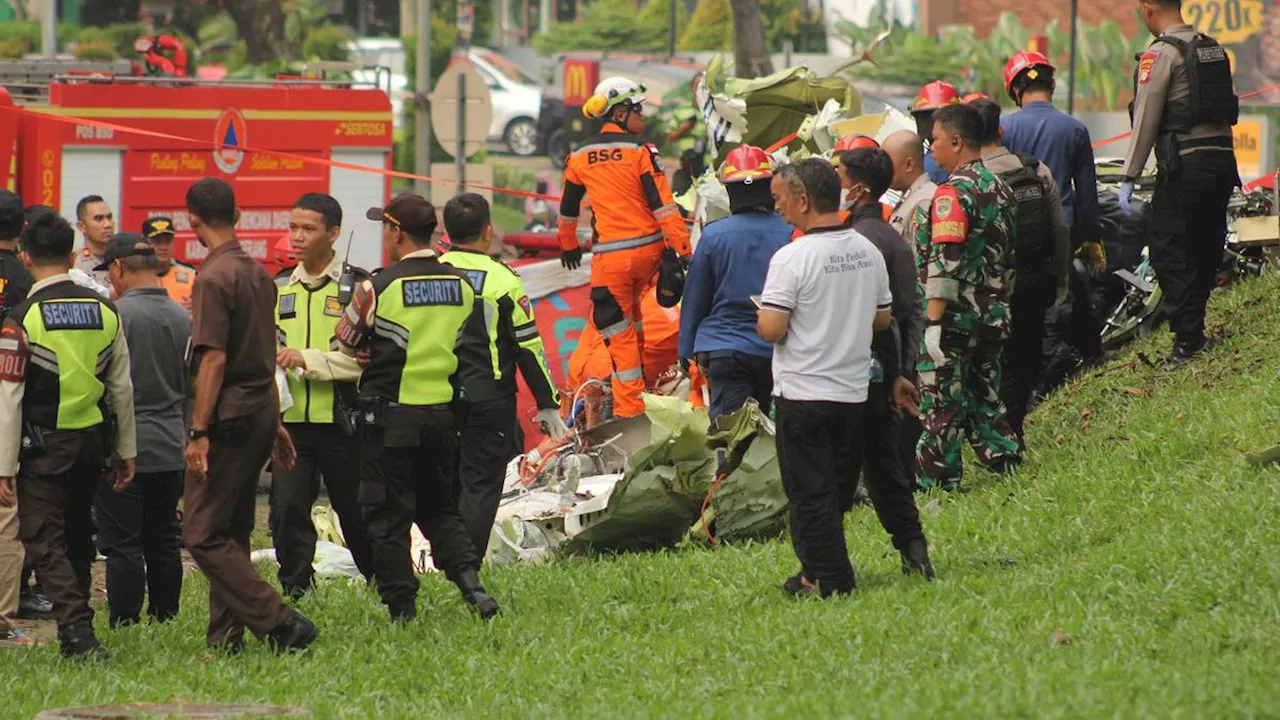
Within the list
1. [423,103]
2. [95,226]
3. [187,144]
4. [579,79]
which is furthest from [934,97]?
[579,79]

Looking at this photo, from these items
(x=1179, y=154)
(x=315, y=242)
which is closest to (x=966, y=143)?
(x=1179, y=154)

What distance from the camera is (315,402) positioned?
8.30 meters

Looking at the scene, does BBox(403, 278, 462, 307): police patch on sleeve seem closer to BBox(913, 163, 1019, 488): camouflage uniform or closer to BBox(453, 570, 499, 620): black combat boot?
BBox(453, 570, 499, 620): black combat boot

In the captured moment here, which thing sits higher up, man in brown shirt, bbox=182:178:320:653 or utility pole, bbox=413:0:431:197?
utility pole, bbox=413:0:431:197

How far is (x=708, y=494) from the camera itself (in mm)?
9781

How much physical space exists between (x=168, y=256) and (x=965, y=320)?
17.6 feet

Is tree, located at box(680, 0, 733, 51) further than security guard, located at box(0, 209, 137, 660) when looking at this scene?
Yes

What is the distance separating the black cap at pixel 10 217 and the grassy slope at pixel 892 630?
1.99m

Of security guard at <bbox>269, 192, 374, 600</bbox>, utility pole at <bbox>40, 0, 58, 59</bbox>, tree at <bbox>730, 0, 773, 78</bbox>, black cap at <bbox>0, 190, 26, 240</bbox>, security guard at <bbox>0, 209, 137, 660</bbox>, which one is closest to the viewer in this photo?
security guard at <bbox>0, 209, 137, 660</bbox>

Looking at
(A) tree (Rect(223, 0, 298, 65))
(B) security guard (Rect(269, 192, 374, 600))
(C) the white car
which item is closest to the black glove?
(B) security guard (Rect(269, 192, 374, 600))

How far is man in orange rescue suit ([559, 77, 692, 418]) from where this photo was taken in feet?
38.9

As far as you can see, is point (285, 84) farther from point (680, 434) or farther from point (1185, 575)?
point (1185, 575)

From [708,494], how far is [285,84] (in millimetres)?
10876

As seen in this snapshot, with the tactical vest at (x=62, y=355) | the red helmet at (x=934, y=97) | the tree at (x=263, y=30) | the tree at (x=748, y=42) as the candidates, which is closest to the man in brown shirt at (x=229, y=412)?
the tactical vest at (x=62, y=355)
